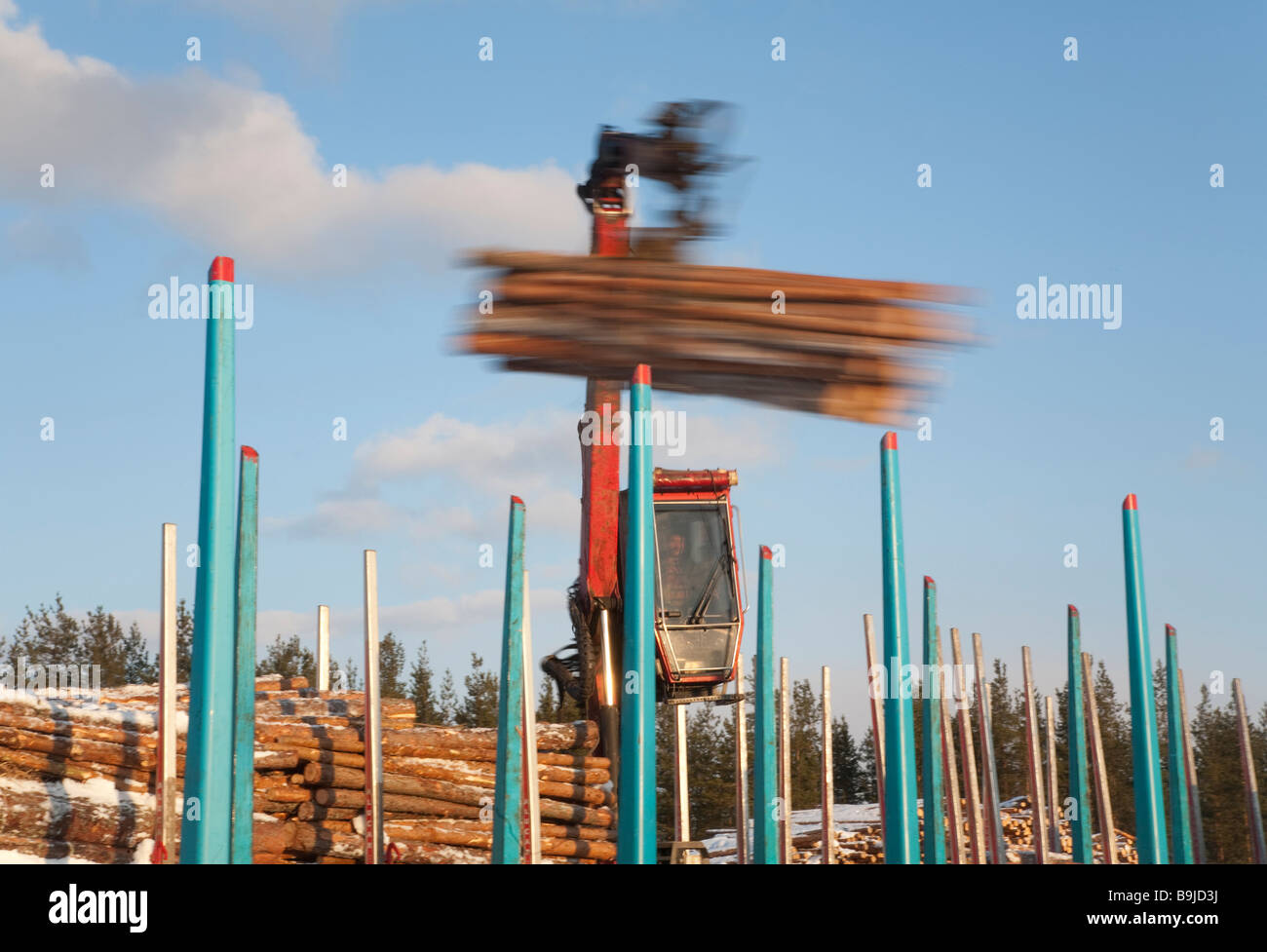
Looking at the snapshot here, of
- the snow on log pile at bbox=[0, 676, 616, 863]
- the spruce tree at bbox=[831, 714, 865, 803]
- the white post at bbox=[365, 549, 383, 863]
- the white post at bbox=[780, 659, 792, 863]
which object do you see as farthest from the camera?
the spruce tree at bbox=[831, 714, 865, 803]

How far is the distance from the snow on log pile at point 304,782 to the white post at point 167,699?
5.70 ft

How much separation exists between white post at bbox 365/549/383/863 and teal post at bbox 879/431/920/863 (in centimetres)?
314

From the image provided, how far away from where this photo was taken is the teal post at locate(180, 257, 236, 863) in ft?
16.1

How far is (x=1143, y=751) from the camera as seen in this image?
8.88 meters

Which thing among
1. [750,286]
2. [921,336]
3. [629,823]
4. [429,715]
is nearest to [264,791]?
[629,823]

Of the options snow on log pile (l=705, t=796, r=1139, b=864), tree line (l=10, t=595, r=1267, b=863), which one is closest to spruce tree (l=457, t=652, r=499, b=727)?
tree line (l=10, t=595, r=1267, b=863)

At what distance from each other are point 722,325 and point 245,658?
496cm

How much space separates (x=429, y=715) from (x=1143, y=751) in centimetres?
4745

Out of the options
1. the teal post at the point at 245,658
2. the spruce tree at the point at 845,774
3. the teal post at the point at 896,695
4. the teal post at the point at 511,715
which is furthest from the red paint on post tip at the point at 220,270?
the spruce tree at the point at 845,774

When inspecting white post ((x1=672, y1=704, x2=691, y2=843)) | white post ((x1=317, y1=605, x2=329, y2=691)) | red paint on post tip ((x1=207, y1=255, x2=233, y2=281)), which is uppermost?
red paint on post tip ((x1=207, y1=255, x2=233, y2=281))

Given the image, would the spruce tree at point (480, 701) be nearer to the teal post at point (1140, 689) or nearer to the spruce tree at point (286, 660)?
the spruce tree at point (286, 660)

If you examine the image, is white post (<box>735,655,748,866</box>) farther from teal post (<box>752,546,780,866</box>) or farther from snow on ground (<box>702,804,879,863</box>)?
snow on ground (<box>702,804,879,863</box>)

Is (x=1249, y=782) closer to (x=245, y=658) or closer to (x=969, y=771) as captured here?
(x=969, y=771)

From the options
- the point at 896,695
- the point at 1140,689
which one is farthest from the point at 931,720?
the point at 896,695
